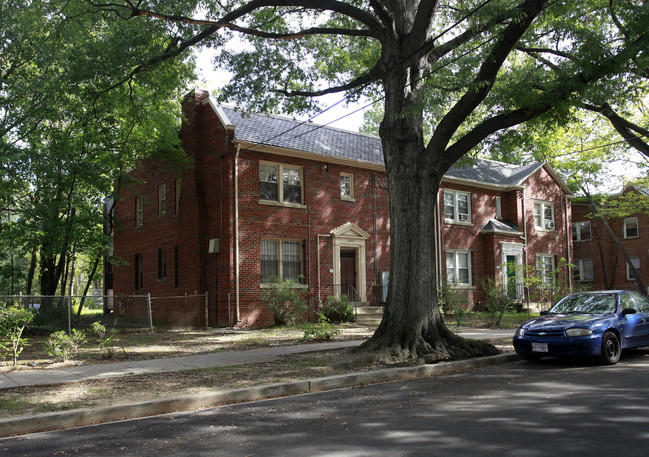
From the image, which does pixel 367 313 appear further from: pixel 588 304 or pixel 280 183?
pixel 588 304

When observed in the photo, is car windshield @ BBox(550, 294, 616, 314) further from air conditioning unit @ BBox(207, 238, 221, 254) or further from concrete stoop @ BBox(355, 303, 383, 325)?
air conditioning unit @ BBox(207, 238, 221, 254)

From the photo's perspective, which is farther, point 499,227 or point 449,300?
point 499,227

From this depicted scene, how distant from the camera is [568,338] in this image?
10.1 m

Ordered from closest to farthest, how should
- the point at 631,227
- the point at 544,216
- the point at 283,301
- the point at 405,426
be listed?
the point at 405,426
the point at 283,301
the point at 544,216
the point at 631,227

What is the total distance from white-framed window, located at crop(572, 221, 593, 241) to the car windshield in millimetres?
32611

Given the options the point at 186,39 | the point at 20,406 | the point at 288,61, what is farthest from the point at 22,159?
the point at 20,406

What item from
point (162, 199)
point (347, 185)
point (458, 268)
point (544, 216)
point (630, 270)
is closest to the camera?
point (347, 185)

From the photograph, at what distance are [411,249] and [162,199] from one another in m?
16.0

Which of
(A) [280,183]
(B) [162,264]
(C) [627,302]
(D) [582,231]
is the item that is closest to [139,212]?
(B) [162,264]

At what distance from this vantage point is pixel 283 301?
1945 centimetres

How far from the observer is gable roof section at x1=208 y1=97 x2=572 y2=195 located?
20.5 metres

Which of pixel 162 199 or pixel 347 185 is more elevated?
pixel 347 185

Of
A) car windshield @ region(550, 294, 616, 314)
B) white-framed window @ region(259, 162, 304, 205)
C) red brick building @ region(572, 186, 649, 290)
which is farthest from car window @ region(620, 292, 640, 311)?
red brick building @ region(572, 186, 649, 290)

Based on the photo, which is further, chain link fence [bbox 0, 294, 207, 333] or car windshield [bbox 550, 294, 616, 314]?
chain link fence [bbox 0, 294, 207, 333]
